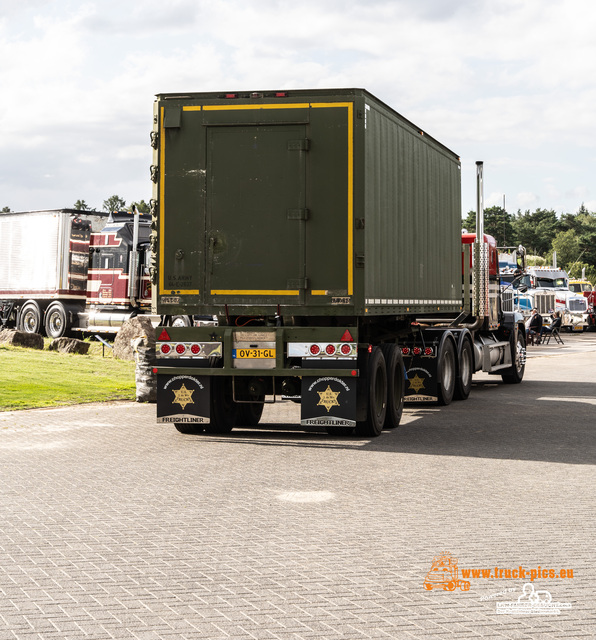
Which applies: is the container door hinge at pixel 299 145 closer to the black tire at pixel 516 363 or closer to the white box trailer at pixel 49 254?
the black tire at pixel 516 363

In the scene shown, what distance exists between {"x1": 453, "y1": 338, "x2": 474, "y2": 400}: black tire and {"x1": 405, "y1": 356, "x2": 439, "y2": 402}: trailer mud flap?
1.59 meters

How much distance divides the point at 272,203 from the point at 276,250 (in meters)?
0.58

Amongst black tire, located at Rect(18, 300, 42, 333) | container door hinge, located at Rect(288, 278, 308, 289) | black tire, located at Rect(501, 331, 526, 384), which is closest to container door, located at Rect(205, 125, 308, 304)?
container door hinge, located at Rect(288, 278, 308, 289)

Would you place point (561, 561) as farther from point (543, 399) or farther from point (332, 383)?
point (543, 399)

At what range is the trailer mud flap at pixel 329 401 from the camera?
1223 centimetres

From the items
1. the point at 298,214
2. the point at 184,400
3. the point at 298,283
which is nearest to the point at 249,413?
the point at 184,400

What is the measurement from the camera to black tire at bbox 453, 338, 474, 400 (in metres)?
18.7

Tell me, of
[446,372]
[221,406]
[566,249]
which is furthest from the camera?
[566,249]

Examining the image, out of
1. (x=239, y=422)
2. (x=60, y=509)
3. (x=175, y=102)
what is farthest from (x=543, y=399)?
(x=60, y=509)

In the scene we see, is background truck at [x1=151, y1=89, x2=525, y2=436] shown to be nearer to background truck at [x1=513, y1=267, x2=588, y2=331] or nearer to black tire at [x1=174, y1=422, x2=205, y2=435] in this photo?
black tire at [x1=174, y1=422, x2=205, y2=435]

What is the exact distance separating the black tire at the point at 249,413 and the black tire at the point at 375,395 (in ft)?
5.95

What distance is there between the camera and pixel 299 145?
40.6ft

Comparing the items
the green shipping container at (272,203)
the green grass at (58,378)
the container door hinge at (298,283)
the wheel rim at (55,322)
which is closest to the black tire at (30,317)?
the wheel rim at (55,322)

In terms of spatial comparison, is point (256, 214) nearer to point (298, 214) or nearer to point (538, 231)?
point (298, 214)
